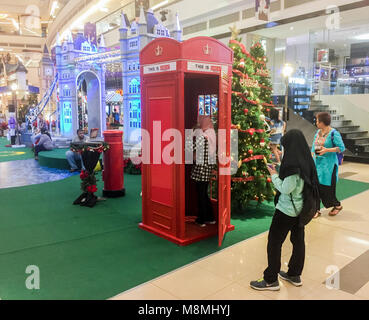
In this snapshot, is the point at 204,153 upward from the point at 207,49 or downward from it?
downward

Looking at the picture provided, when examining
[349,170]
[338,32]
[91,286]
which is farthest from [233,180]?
[338,32]

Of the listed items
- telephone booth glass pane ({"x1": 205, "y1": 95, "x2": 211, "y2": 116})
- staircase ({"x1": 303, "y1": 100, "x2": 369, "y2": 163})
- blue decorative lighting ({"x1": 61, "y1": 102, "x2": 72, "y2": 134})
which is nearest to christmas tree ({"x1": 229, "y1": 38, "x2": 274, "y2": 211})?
telephone booth glass pane ({"x1": 205, "y1": 95, "x2": 211, "y2": 116})

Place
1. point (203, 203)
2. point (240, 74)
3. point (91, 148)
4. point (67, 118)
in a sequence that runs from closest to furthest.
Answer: point (203, 203), point (240, 74), point (91, 148), point (67, 118)

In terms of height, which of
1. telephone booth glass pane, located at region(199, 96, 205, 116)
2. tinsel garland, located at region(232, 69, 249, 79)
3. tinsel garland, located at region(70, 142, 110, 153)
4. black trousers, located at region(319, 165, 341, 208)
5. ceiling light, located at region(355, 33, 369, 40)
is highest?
ceiling light, located at region(355, 33, 369, 40)

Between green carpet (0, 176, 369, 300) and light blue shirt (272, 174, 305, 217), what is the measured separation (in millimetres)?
1379

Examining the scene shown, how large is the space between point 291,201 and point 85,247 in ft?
8.65

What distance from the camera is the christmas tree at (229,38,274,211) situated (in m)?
5.21

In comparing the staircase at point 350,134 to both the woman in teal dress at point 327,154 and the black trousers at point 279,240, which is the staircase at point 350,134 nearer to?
the woman in teal dress at point 327,154

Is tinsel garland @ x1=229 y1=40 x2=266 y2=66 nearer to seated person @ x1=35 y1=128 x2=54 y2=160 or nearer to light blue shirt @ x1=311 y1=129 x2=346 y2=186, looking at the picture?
light blue shirt @ x1=311 y1=129 x2=346 y2=186

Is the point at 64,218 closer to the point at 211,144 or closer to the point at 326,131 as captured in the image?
the point at 211,144

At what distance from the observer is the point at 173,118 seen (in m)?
4.09

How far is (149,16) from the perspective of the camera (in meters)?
9.69

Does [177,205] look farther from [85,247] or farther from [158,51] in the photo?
[158,51]

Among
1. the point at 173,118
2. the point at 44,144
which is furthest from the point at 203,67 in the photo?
the point at 44,144
